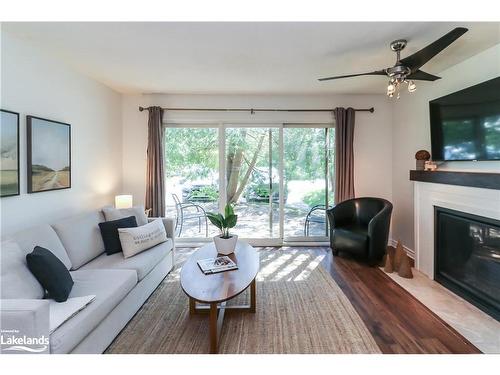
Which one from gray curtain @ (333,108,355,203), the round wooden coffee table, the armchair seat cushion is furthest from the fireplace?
the round wooden coffee table

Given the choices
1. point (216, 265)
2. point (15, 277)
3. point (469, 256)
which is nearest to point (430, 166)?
point (469, 256)

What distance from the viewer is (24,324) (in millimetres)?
1306

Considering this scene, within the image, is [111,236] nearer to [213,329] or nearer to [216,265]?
[216,265]

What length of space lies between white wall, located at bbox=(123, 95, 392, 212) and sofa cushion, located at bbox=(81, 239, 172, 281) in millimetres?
1822

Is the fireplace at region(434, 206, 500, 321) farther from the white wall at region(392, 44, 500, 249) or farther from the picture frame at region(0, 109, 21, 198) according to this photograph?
the picture frame at region(0, 109, 21, 198)

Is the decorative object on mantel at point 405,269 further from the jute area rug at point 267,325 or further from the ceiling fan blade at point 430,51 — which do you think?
the ceiling fan blade at point 430,51

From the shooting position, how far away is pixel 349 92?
4.10 meters

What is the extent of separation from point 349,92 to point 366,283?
2928mm

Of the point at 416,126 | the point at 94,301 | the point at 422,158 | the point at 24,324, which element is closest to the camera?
the point at 24,324

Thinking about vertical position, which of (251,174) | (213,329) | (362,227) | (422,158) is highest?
(422,158)

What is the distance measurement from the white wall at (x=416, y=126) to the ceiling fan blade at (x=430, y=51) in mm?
1004

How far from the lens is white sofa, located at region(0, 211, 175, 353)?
135 centimetres

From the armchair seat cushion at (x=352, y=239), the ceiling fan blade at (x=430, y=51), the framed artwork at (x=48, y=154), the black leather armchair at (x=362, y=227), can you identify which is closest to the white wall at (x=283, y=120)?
the black leather armchair at (x=362, y=227)

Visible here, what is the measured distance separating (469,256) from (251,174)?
2.99 meters
